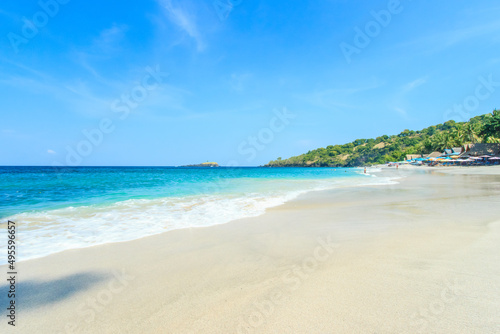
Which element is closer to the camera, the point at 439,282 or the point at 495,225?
the point at 439,282

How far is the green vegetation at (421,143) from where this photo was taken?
64438 mm

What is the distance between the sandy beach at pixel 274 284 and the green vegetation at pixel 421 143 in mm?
78292

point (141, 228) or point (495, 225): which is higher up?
point (141, 228)

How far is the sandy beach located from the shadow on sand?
0.05 feet

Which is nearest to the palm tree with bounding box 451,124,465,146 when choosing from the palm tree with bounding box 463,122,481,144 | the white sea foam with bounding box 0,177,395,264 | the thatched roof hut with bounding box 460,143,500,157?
the palm tree with bounding box 463,122,481,144

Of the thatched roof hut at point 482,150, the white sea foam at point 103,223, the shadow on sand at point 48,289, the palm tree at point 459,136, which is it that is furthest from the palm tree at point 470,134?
the shadow on sand at point 48,289

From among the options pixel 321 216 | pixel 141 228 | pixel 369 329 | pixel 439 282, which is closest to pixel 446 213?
pixel 321 216

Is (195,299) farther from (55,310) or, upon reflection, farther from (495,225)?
(495,225)

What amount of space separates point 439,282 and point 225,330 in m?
2.90

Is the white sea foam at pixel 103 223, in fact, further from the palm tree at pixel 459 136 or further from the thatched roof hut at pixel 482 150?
the palm tree at pixel 459 136

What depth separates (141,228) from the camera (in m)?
6.86

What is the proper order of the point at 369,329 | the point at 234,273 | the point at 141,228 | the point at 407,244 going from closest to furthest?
the point at 369,329 < the point at 234,273 < the point at 407,244 < the point at 141,228

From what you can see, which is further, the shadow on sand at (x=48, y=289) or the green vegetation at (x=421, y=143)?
the green vegetation at (x=421, y=143)

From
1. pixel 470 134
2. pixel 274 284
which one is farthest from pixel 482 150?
pixel 274 284
